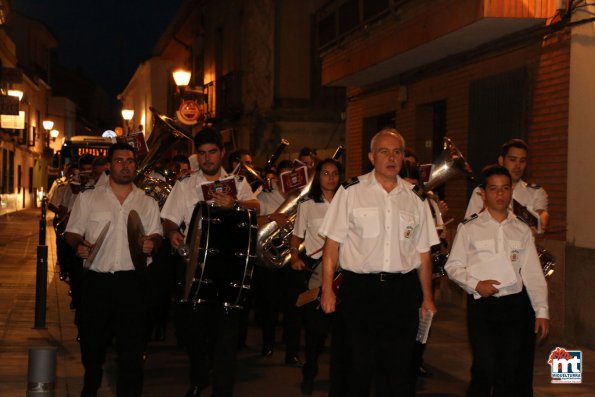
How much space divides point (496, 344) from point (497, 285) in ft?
1.32

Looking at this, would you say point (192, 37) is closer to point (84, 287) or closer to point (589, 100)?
point (589, 100)

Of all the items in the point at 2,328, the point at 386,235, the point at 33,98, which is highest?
the point at 33,98

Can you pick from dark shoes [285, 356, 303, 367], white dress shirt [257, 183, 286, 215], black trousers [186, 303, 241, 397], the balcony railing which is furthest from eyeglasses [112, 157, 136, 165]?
the balcony railing

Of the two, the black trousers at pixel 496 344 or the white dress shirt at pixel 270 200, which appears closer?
the black trousers at pixel 496 344

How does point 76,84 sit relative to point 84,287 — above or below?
above

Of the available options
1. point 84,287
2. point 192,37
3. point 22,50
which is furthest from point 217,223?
point 22,50

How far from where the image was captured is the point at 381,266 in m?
5.82

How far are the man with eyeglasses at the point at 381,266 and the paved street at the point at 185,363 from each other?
2.17 metres

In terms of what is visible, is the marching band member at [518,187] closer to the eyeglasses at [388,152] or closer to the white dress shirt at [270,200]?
the eyeglasses at [388,152]

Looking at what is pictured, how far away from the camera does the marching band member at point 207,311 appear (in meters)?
6.92

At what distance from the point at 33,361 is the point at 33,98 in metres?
51.4

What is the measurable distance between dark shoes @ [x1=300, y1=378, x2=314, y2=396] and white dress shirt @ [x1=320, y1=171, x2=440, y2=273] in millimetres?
2294

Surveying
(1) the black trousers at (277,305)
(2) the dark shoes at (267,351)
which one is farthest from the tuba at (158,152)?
(2) the dark shoes at (267,351)

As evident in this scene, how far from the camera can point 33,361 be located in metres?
4.32
